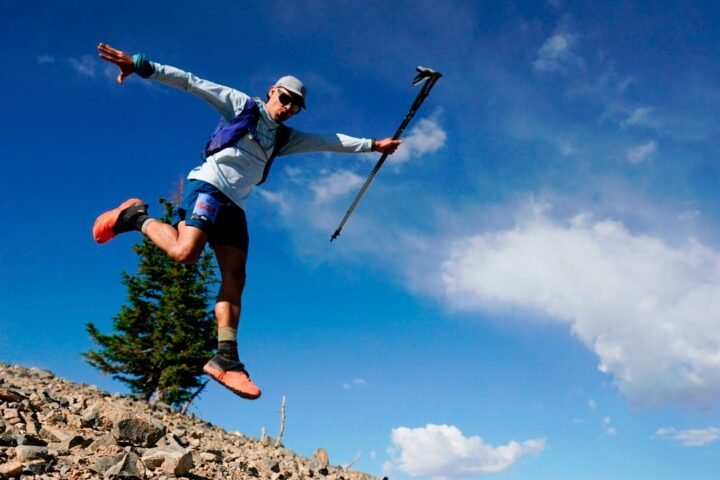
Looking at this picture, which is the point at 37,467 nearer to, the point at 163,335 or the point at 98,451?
the point at 98,451

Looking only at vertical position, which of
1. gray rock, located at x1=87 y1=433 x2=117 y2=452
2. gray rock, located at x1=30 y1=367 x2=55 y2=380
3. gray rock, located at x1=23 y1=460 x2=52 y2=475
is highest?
gray rock, located at x1=30 y1=367 x2=55 y2=380

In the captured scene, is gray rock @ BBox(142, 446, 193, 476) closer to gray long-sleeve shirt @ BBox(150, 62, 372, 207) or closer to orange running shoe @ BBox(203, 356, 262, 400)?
orange running shoe @ BBox(203, 356, 262, 400)

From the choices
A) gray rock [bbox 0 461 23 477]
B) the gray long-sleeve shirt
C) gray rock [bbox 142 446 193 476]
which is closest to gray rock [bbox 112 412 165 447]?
gray rock [bbox 142 446 193 476]

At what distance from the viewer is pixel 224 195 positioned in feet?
19.0

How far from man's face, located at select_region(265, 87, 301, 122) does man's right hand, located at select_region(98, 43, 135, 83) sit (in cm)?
133

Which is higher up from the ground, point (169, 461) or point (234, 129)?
point (234, 129)

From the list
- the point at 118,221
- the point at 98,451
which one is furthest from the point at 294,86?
the point at 98,451

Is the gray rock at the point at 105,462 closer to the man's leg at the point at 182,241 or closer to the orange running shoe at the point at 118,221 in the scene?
the man's leg at the point at 182,241

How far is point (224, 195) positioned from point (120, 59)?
1.53 meters

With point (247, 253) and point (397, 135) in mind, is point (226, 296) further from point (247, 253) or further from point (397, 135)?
point (397, 135)

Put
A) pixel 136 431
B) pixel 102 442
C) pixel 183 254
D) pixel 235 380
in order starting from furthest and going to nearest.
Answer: pixel 136 431 → pixel 102 442 → pixel 235 380 → pixel 183 254

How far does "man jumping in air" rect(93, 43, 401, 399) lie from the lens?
5602 mm

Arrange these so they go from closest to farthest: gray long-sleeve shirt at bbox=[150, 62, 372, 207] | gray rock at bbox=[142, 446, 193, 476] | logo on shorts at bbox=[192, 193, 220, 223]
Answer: logo on shorts at bbox=[192, 193, 220, 223]
gray long-sleeve shirt at bbox=[150, 62, 372, 207]
gray rock at bbox=[142, 446, 193, 476]

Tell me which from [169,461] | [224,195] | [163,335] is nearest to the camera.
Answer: [224,195]
